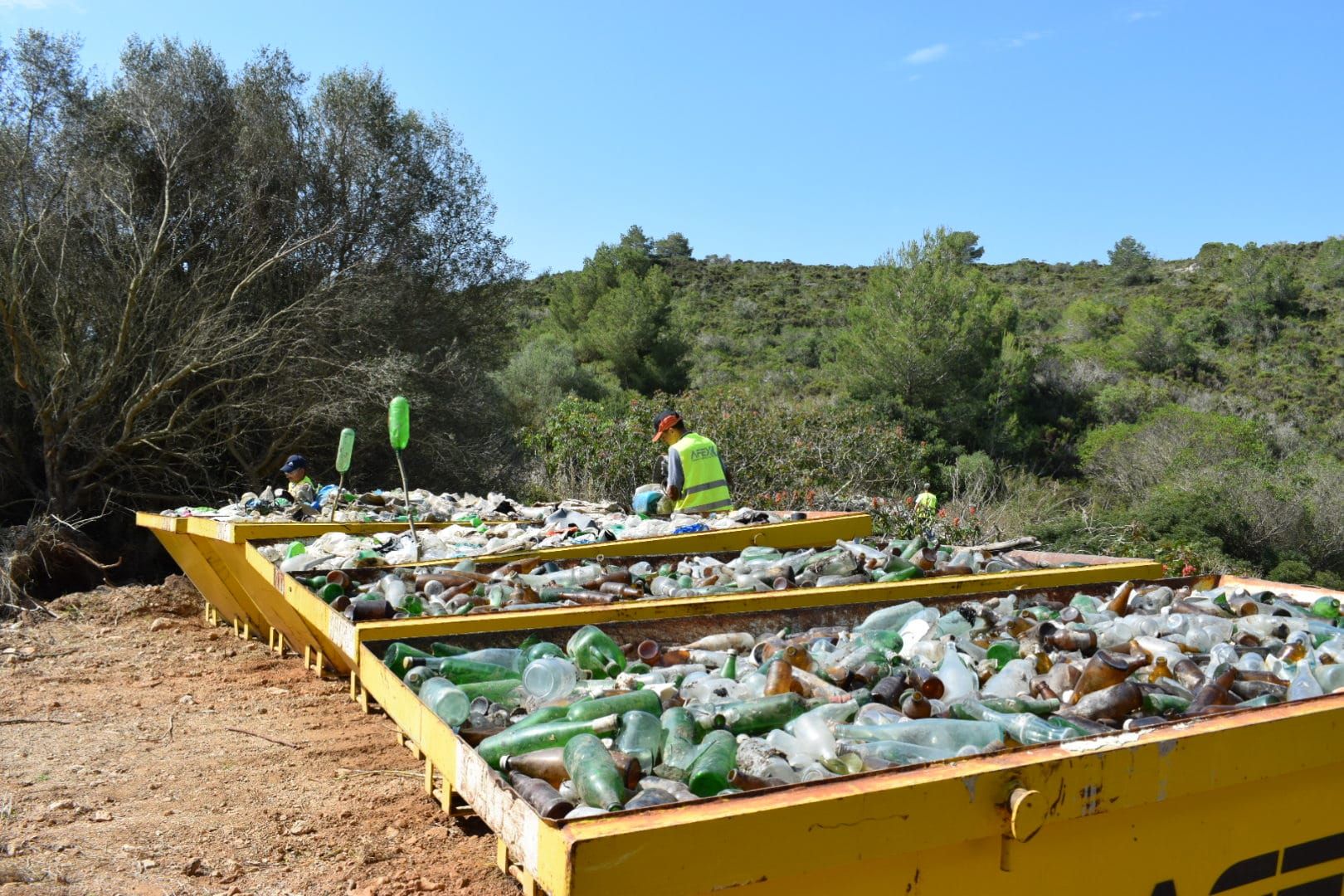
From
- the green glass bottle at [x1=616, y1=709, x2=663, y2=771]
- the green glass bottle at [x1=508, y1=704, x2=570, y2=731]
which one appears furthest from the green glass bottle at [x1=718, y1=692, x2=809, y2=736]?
the green glass bottle at [x1=508, y1=704, x2=570, y2=731]

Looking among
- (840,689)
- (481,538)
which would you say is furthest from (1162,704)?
(481,538)

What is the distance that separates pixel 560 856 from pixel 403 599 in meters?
2.28

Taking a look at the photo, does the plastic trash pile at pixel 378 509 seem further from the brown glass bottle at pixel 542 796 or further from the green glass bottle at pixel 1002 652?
the brown glass bottle at pixel 542 796

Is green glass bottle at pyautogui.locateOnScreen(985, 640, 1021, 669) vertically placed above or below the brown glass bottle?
below

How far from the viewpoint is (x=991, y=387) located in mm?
29062

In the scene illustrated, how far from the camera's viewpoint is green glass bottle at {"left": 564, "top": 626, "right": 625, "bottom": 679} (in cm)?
270

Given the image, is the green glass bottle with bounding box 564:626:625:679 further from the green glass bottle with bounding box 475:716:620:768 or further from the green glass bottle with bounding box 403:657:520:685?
the green glass bottle with bounding box 475:716:620:768

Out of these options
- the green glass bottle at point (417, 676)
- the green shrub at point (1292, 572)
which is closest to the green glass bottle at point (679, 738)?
the green glass bottle at point (417, 676)

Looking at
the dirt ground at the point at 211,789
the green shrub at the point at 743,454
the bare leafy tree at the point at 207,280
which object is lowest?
the dirt ground at the point at 211,789

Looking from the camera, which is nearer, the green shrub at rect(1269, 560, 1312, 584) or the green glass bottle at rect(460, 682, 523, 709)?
the green glass bottle at rect(460, 682, 523, 709)

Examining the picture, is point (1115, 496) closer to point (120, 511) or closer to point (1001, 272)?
point (120, 511)

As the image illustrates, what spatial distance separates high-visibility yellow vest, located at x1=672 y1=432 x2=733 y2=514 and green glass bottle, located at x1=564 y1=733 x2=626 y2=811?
562cm

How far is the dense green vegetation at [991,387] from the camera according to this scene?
49.0 ft

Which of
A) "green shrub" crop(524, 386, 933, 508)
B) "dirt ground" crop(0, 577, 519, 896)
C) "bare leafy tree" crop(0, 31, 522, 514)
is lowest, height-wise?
"dirt ground" crop(0, 577, 519, 896)
